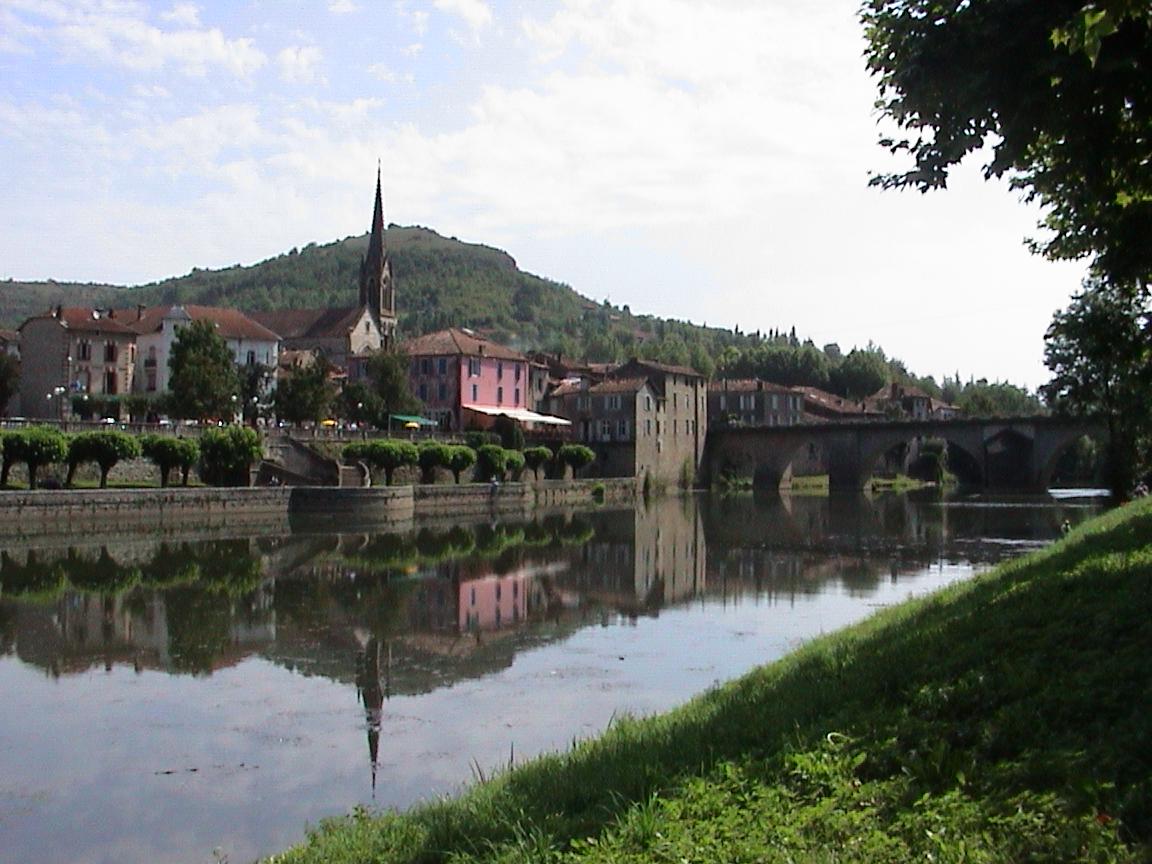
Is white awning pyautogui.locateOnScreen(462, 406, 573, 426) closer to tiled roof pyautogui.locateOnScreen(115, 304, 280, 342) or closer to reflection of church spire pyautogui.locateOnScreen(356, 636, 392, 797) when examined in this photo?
tiled roof pyautogui.locateOnScreen(115, 304, 280, 342)

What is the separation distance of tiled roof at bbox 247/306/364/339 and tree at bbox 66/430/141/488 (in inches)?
2846

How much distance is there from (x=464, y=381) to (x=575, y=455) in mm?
11431

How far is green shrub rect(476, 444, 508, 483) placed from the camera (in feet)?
254

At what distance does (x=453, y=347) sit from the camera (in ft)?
311

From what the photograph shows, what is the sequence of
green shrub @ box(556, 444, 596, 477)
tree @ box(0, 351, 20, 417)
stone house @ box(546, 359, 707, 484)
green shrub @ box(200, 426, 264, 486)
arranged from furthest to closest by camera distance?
stone house @ box(546, 359, 707, 484) < green shrub @ box(556, 444, 596, 477) < tree @ box(0, 351, 20, 417) < green shrub @ box(200, 426, 264, 486)

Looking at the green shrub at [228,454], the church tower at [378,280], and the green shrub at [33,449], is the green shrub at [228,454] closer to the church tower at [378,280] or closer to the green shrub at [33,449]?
the green shrub at [33,449]

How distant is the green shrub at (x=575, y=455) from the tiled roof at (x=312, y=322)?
1716 inches

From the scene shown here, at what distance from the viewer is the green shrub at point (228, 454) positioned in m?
59.1

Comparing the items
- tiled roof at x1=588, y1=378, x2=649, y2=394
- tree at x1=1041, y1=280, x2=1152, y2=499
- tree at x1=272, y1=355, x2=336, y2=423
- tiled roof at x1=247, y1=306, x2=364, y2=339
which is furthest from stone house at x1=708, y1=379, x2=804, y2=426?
tree at x1=1041, y1=280, x2=1152, y2=499

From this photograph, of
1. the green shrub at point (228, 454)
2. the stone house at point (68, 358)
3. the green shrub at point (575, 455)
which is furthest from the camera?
the green shrub at point (575, 455)

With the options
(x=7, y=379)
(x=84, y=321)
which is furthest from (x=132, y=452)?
(x=84, y=321)

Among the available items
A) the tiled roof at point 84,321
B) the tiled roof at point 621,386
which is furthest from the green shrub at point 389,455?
the tiled roof at point 621,386

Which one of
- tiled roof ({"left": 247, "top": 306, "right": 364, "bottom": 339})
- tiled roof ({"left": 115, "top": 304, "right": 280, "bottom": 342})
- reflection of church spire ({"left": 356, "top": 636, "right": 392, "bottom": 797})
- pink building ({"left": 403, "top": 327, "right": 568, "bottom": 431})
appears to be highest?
tiled roof ({"left": 247, "top": 306, "right": 364, "bottom": 339})

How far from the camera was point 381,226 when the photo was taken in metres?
142
